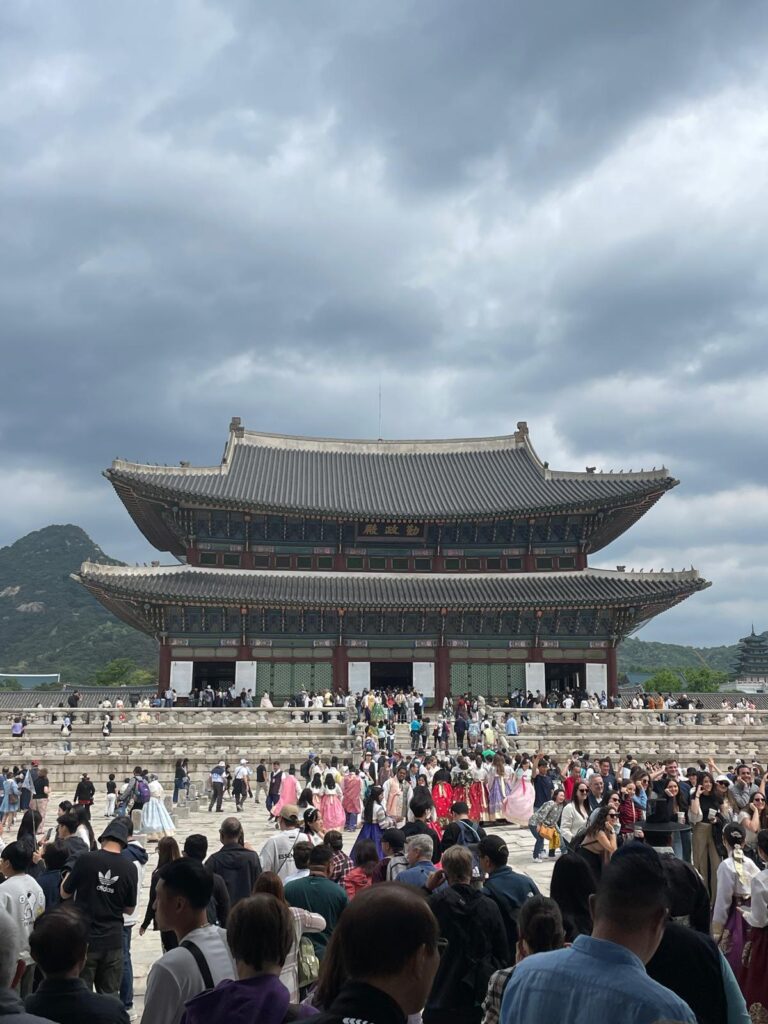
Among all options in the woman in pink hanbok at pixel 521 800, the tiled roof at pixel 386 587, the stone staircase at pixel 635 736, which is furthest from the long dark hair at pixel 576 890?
the tiled roof at pixel 386 587

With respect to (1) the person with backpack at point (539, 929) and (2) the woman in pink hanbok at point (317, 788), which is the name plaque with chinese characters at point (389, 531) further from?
(1) the person with backpack at point (539, 929)

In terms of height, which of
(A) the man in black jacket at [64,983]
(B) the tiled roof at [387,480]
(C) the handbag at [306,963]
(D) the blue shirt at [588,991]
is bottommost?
(C) the handbag at [306,963]

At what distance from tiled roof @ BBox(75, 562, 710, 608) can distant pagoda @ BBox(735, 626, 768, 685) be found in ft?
166

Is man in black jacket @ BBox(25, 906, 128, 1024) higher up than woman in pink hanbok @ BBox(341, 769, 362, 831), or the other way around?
man in black jacket @ BBox(25, 906, 128, 1024)

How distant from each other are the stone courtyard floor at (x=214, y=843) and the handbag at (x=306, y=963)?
4.04 meters

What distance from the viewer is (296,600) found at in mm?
Answer: 38844

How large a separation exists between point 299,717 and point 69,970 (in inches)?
1154

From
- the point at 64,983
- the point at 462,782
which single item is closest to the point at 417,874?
the point at 64,983

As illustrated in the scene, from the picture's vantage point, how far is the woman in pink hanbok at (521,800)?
20609 mm

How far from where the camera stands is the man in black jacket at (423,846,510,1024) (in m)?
5.58

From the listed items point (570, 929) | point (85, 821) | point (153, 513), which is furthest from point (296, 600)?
point (570, 929)

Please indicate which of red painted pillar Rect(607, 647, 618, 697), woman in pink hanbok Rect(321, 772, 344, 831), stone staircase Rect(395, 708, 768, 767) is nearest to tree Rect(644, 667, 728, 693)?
red painted pillar Rect(607, 647, 618, 697)

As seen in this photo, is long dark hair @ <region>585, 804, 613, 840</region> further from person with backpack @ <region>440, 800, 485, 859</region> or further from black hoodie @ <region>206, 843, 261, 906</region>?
black hoodie @ <region>206, 843, 261, 906</region>

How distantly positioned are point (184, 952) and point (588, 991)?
2.28m
